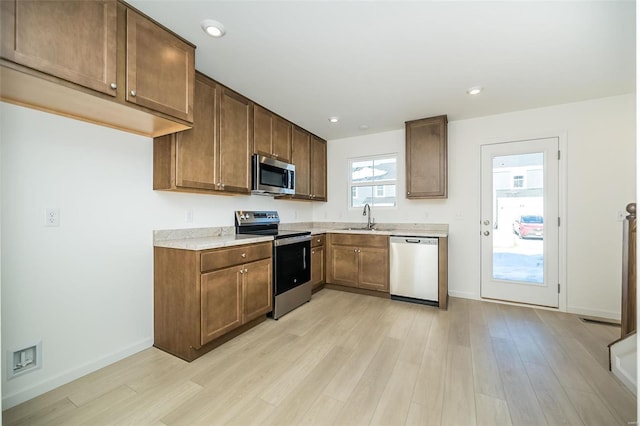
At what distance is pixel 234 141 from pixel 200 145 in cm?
41

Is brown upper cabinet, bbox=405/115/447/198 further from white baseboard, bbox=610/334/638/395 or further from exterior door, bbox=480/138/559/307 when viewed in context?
white baseboard, bbox=610/334/638/395

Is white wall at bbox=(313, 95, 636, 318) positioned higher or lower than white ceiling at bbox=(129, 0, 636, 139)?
lower

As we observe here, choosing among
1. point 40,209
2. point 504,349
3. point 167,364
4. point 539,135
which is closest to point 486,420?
point 504,349

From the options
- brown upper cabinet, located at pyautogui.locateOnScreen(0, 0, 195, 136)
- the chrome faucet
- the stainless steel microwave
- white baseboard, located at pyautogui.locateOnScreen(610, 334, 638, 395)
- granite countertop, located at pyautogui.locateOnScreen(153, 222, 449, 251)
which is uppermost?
brown upper cabinet, located at pyautogui.locateOnScreen(0, 0, 195, 136)

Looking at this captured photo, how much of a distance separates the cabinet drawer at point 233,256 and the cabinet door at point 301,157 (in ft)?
4.34

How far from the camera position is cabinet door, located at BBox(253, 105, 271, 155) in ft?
9.84

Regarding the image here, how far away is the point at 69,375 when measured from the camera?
5.99ft

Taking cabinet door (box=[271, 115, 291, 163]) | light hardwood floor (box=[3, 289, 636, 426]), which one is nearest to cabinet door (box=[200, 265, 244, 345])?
light hardwood floor (box=[3, 289, 636, 426])

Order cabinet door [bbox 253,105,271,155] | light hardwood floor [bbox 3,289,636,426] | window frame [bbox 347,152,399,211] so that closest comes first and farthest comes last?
1. light hardwood floor [bbox 3,289,636,426]
2. cabinet door [bbox 253,105,271,155]
3. window frame [bbox 347,152,399,211]

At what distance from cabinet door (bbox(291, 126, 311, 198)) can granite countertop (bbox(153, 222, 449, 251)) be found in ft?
2.00

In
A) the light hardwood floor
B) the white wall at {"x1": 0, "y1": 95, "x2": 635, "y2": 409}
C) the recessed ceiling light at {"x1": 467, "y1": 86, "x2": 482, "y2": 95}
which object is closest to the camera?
the light hardwood floor

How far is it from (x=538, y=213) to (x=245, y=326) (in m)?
3.64

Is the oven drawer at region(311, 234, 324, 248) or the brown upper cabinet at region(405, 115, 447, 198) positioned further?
the oven drawer at region(311, 234, 324, 248)

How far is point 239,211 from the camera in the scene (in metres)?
3.16
